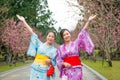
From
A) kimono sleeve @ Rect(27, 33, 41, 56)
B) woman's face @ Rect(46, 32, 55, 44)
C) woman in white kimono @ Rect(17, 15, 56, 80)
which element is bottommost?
woman in white kimono @ Rect(17, 15, 56, 80)

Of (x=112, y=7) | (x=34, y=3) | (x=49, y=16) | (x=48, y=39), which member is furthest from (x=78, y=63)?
(x=49, y=16)

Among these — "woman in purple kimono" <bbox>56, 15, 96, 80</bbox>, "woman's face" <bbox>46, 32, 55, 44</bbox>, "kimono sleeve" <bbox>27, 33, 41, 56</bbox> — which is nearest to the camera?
"woman in purple kimono" <bbox>56, 15, 96, 80</bbox>

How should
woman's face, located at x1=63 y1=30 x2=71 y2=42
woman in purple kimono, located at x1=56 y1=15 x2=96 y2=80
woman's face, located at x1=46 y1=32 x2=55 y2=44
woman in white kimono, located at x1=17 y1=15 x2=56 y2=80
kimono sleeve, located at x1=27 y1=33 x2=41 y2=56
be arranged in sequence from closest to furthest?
woman's face, located at x1=63 y1=30 x2=71 y2=42, woman in purple kimono, located at x1=56 y1=15 x2=96 y2=80, woman's face, located at x1=46 y1=32 x2=55 y2=44, woman in white kimono, located at x1=17 y1=15 x2=56 y2=80, kimono sleeve, located at x1=27 y1=33 x2=41 y2=56

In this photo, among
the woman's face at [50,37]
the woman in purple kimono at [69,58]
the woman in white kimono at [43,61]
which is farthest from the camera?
the woman in white kimono at [43,61]

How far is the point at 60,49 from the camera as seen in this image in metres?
8.25

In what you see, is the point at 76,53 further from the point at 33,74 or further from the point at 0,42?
the point at 0,42

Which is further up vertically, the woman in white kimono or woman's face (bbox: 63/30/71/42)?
woman's face (bbox: 63/30/71/42)

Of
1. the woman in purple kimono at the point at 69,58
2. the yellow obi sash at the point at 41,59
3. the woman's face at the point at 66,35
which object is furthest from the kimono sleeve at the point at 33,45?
the woman's face at the point at 66,35

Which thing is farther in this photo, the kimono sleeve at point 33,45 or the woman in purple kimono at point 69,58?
the kimono sleeve at point 33,45

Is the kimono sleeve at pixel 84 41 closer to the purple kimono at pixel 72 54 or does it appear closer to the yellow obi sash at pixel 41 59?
the purple kimono at pixel 72 54

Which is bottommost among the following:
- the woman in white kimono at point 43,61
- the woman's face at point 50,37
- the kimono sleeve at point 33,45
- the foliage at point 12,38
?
the woman in white kimono at point 43,61

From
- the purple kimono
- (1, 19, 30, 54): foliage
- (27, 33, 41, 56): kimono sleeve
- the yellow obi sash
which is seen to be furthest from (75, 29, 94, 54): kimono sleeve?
(1, 19, 30, 54): foliage

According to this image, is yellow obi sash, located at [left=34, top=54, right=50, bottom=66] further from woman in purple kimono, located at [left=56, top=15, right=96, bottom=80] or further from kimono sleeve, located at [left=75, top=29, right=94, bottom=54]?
kimono sleeve, located at [left=75, top=29, right=94, bottom=54]

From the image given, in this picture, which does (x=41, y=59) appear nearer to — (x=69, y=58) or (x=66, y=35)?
(x=69, y=58)
